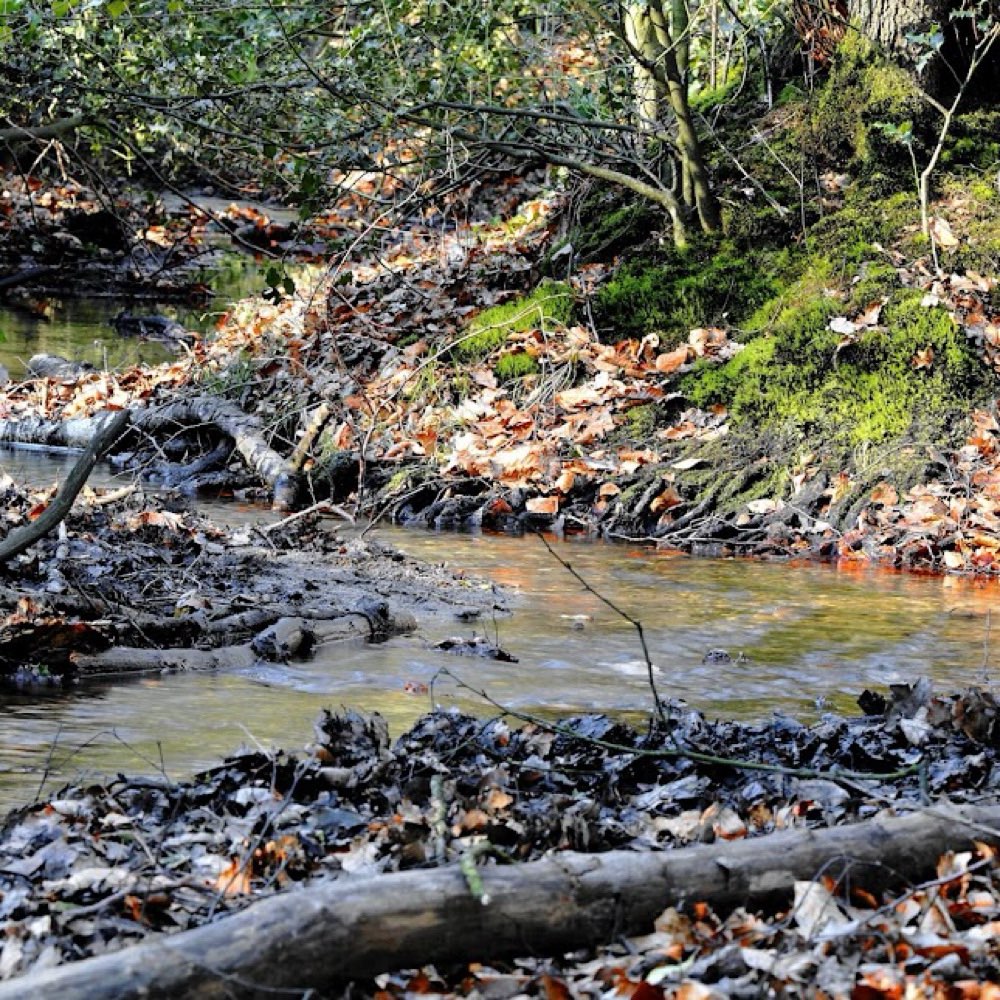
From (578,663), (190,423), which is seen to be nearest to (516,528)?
(578,663)

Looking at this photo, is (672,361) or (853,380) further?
(672,361)

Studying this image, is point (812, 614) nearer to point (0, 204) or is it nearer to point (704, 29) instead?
point (704, 29)

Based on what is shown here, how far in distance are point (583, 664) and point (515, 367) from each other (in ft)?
17.3

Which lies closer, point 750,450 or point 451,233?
point 750,450

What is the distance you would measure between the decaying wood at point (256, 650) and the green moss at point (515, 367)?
4688 millimetres

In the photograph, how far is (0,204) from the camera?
74.7ft

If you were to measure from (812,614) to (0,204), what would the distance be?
723 inches

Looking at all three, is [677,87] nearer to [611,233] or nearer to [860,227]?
[611,233]

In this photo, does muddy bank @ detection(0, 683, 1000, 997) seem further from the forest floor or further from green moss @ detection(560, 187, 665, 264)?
green moss @ detection(560, 187, 665, 264)

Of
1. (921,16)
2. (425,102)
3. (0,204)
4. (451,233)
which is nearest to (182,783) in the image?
(425,102)

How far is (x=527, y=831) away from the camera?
3840mm

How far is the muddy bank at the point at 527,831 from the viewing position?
313cm

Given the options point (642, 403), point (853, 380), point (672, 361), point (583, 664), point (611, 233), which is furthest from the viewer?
point (611, 233)

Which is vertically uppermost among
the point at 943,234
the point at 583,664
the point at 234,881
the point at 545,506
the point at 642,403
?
the point at 943,234
